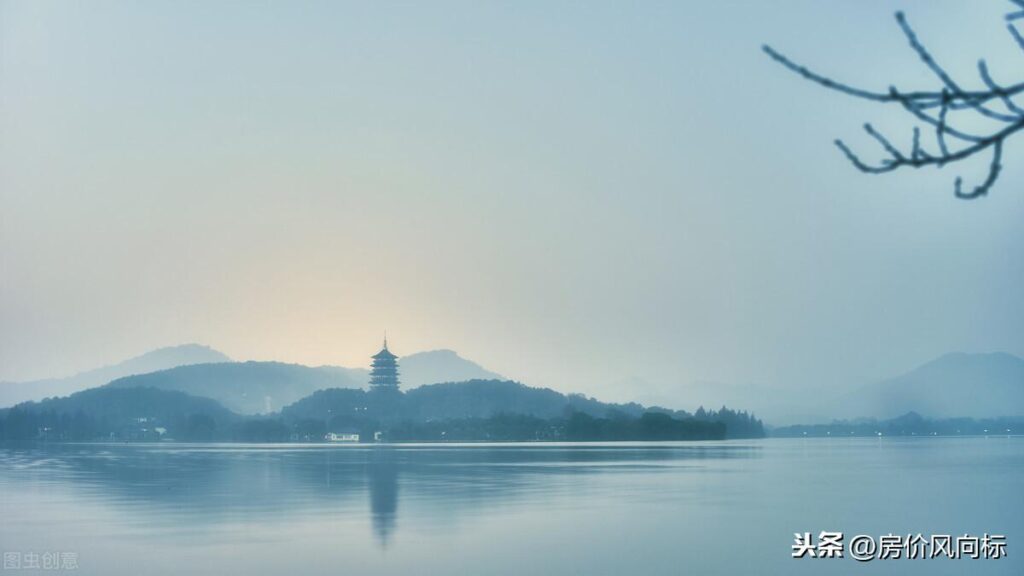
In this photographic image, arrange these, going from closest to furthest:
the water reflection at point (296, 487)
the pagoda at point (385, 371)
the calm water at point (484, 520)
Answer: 1. the calm water at point (484, 520)
2. the water reflection at point (296, 487)
3. the pagoda at point (385, 371)

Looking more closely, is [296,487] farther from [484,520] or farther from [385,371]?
[385,371]

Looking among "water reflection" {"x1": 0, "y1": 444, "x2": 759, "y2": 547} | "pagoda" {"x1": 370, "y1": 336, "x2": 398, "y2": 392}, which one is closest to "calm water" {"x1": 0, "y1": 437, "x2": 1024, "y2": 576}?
"water reflection" {"x1": 0, "y1": 444, "x2": 759, "y2": 547}

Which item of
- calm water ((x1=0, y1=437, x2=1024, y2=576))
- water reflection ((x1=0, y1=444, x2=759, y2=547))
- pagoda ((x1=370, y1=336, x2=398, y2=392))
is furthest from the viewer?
pagoda ((x1=370, y1=336, x2=398, y2=392))

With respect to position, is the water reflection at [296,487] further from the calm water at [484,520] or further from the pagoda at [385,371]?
the pagoda at [385,371]

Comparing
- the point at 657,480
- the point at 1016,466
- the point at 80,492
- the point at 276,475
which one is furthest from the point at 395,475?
the point at 1016,466

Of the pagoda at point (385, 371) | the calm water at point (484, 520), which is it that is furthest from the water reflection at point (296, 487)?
the pagoda at point (385, 371)

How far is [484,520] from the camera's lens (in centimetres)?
1967

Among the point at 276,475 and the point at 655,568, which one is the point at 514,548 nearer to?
the point at 655,568

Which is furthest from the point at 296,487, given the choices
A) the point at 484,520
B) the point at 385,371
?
the point at 385,371

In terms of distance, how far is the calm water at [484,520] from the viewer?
14.6 metres

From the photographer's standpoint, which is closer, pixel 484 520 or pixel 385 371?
pixel 484 520

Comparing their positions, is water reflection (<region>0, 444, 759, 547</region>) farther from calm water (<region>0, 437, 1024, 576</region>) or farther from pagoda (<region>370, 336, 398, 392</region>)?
pagoda (<region>370, 336, 398, 392</region>)

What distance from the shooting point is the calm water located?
1460cm

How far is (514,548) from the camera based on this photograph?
1605cm
